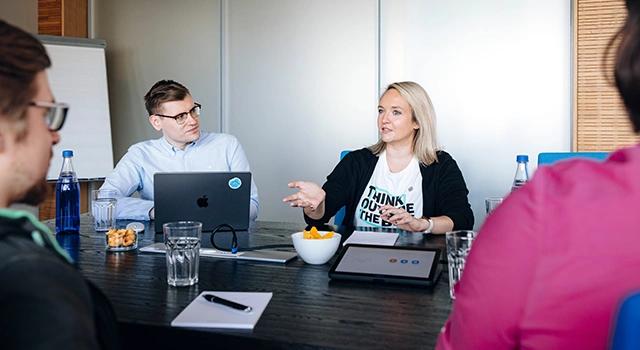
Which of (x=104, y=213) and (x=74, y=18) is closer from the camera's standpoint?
(x=104, y=213)

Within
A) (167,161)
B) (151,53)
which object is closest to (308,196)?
(167,161)

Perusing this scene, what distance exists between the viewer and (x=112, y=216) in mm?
2174

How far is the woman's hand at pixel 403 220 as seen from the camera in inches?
78.4

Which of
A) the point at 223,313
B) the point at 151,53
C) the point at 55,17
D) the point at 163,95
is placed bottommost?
the point at 223,313

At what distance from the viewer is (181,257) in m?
1.43

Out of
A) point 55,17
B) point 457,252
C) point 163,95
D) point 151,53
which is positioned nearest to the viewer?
point 457,252

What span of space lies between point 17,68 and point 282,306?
0.70 m

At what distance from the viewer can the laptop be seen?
2027mm

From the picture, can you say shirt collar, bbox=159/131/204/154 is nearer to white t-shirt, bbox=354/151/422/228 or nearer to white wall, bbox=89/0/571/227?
white t-shirt, bbox=354/151/422/228

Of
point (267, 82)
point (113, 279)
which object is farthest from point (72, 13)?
point (113, 279)

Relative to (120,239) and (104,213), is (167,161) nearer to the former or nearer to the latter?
(104,213)

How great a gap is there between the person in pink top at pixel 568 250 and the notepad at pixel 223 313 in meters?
0.54

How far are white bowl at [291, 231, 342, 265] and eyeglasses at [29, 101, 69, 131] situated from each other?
2.73 ft

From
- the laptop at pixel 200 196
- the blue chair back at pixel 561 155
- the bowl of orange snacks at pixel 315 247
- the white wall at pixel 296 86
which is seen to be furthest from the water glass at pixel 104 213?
the white wall at pixel 296 86
